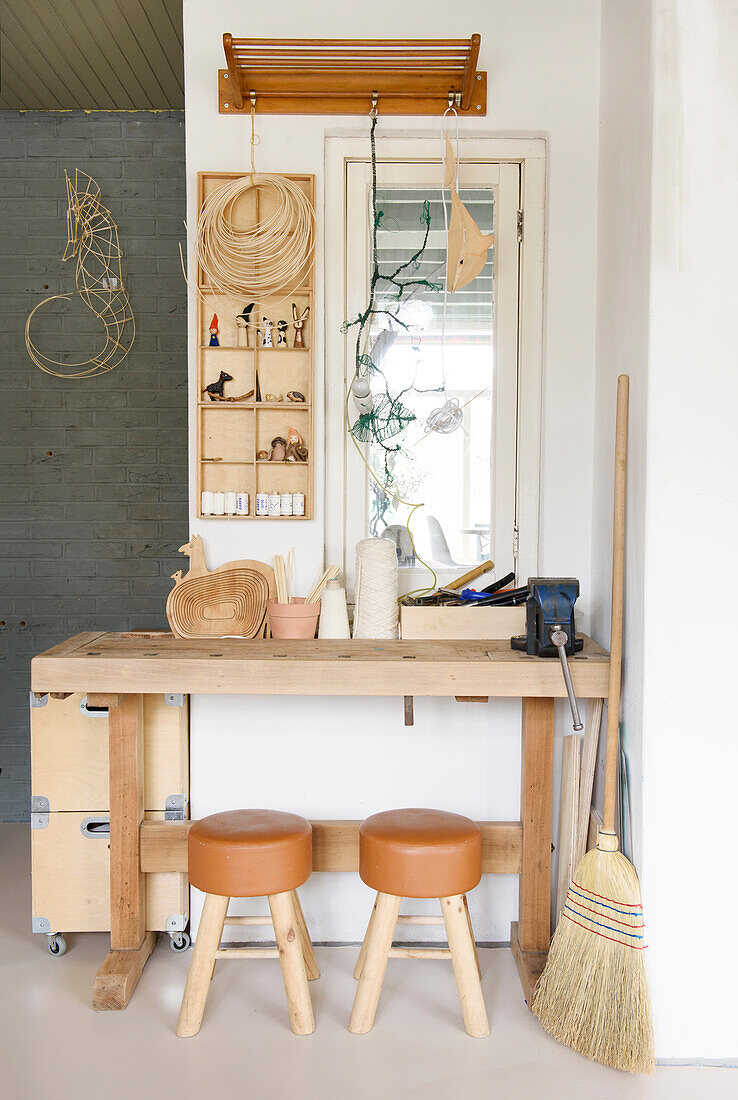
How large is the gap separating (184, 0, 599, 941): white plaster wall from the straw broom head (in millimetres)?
566

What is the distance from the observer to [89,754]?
276cm

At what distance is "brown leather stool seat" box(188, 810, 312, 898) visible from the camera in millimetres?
2213

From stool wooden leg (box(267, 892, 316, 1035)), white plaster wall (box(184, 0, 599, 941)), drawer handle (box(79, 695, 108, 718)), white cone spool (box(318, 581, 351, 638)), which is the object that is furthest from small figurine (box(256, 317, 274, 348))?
stool wooden leg (box(267, 892, 316, 1035))

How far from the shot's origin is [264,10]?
107 inches

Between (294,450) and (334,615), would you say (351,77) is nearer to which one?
(294,450)

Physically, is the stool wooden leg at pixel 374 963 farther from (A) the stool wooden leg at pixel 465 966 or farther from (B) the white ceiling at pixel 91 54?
(B) the white ceiling at pixel 91 54

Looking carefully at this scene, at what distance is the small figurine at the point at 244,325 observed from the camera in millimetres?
2801

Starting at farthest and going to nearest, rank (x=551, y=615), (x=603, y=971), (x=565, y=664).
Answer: (x=551, y=615), (x=565, y=664), (x=603, y=971)

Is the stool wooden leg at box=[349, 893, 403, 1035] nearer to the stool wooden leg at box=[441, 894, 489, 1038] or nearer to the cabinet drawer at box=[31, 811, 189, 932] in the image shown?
the stool wooden leg at box=[441, 894, 489, 1038]

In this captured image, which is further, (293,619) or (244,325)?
(244,325)

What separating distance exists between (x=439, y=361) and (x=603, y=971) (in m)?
1.84

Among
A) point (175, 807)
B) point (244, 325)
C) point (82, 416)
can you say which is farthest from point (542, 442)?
point (82, 416)

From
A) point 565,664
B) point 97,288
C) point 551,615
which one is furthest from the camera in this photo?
point 97,288

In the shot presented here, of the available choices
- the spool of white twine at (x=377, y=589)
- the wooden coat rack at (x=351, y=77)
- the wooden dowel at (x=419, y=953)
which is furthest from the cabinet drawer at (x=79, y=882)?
the wooden coat rack at (x=351, y=77)
